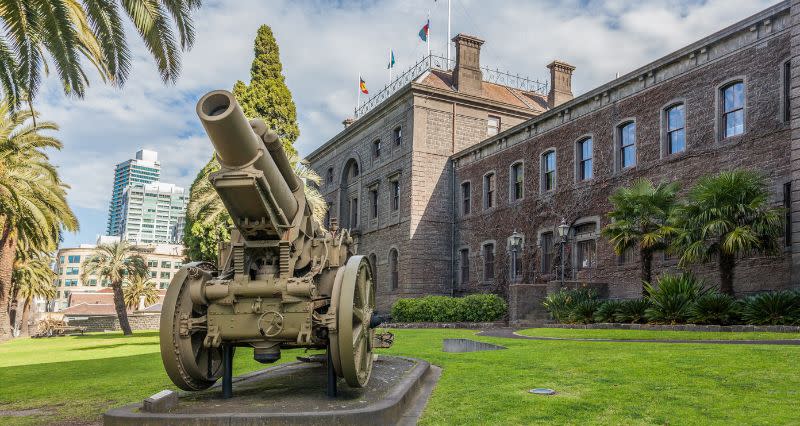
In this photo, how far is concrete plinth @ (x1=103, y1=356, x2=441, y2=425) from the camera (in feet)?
17.1

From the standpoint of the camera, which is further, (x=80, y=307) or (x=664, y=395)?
(x=80, y=307)

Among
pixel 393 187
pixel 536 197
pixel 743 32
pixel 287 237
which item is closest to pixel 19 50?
pixel 287 237

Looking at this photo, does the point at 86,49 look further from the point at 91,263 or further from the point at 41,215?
the point at 91,263

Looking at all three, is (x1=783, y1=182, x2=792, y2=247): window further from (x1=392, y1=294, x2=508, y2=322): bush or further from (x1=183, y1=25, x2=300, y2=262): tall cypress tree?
(x1=183, y1=25, x2=300, y2=262): tall cypress tree

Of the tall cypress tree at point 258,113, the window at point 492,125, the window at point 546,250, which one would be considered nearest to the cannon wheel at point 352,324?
the tall cypress tree at point 258,113

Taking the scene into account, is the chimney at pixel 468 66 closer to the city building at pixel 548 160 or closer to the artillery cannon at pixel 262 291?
the city building at pixel 548 160

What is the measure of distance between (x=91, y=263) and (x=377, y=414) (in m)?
45.3

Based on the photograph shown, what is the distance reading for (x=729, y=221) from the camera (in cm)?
1570

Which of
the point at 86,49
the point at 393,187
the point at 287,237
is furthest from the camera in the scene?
the point at 393,187

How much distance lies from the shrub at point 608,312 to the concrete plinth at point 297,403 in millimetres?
11630

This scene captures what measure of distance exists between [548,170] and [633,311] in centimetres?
1052

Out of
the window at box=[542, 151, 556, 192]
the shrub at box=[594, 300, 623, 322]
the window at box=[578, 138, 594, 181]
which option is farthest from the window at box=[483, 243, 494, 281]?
the shrub at box=[594, 300, 623, 322]

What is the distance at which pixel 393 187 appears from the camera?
36312 millimetres

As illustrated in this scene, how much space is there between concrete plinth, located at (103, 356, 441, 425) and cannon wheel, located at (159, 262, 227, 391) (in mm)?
209
